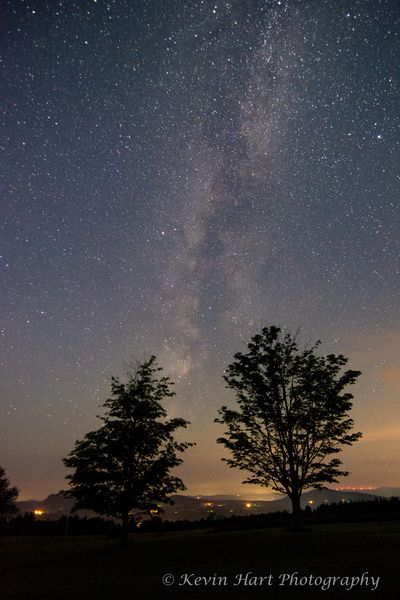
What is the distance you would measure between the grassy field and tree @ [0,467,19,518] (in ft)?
83.6

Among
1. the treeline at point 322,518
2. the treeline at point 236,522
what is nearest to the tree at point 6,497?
the treeline at point 236,522

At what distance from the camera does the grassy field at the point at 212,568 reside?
388 inches

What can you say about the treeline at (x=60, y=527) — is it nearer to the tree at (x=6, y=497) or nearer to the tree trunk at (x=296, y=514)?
the tree at (x=6, y=497)

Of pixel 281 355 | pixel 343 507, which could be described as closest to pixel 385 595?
pixel 281 355

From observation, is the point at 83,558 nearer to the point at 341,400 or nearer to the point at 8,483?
the point at 341,400

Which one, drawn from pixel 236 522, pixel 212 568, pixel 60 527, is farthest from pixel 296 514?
pixel 60 527

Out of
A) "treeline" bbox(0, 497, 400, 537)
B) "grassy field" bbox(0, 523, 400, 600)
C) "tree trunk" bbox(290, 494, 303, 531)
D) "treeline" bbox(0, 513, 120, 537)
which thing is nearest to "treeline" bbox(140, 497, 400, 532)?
"treeline" bbox(0, 497, 400, 537)

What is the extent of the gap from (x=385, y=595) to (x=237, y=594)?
10.4 ft

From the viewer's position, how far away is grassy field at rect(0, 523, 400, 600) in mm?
9859

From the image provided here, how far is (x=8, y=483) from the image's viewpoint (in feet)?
143

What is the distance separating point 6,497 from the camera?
4259 centimetres

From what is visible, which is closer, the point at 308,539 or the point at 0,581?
the point at 0,581

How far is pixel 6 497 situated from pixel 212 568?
37.4 m

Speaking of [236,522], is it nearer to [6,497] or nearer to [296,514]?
[296,514]
